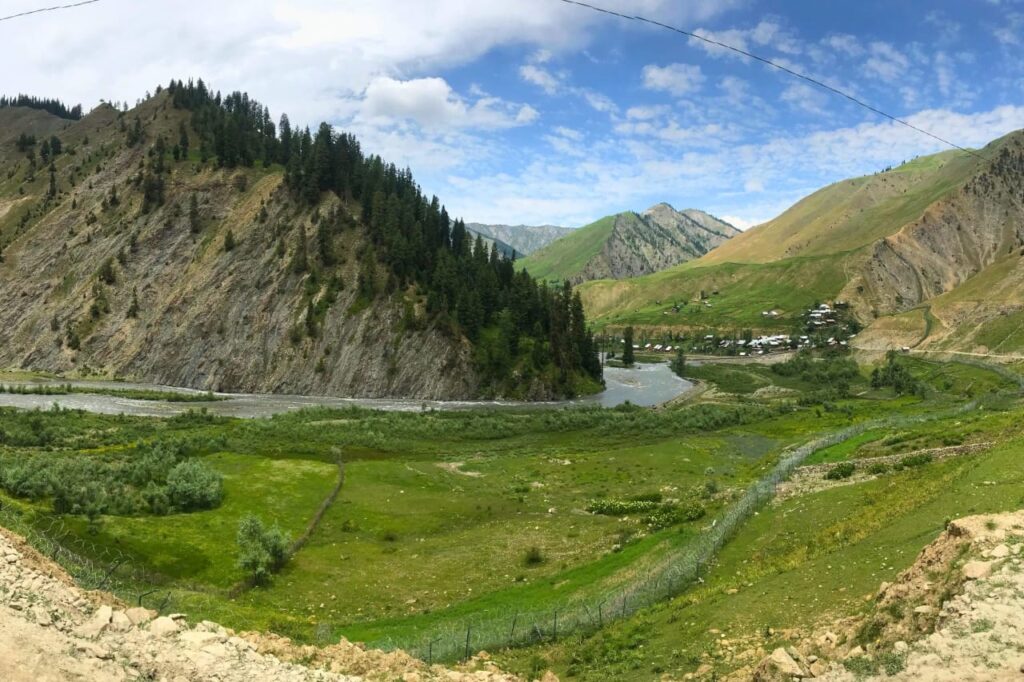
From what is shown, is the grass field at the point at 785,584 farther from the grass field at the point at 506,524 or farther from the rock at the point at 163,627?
the rock at the point at 163,627

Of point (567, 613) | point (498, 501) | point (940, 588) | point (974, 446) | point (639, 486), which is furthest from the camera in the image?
point (639, 486)

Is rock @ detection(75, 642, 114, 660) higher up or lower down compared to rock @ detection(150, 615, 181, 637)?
higher up

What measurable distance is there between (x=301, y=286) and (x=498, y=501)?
340ft

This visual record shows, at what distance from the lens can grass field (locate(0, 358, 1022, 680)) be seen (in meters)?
22.5

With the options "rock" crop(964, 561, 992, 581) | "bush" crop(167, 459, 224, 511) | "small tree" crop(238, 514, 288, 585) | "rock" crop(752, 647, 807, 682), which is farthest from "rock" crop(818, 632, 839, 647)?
"bush" crop(167, 459, 224, 511)

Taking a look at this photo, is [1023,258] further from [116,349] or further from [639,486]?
[116,349]

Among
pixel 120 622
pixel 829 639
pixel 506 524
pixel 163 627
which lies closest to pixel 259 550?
pixel 506 524

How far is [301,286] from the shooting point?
466 ft

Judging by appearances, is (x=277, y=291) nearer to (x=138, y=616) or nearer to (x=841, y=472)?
(x=841, y=472)

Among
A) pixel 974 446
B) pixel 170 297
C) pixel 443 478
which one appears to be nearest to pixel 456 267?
pixel 170 297

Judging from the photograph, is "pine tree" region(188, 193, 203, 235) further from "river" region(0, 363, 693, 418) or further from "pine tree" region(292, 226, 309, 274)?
"river" region(0, 363, 693, 418)

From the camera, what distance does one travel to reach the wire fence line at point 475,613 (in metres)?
23.0

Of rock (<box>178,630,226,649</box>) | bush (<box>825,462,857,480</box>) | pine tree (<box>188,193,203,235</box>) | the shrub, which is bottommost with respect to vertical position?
the shrub

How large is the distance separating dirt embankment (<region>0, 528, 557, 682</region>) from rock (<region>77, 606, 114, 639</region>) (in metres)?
0.02
